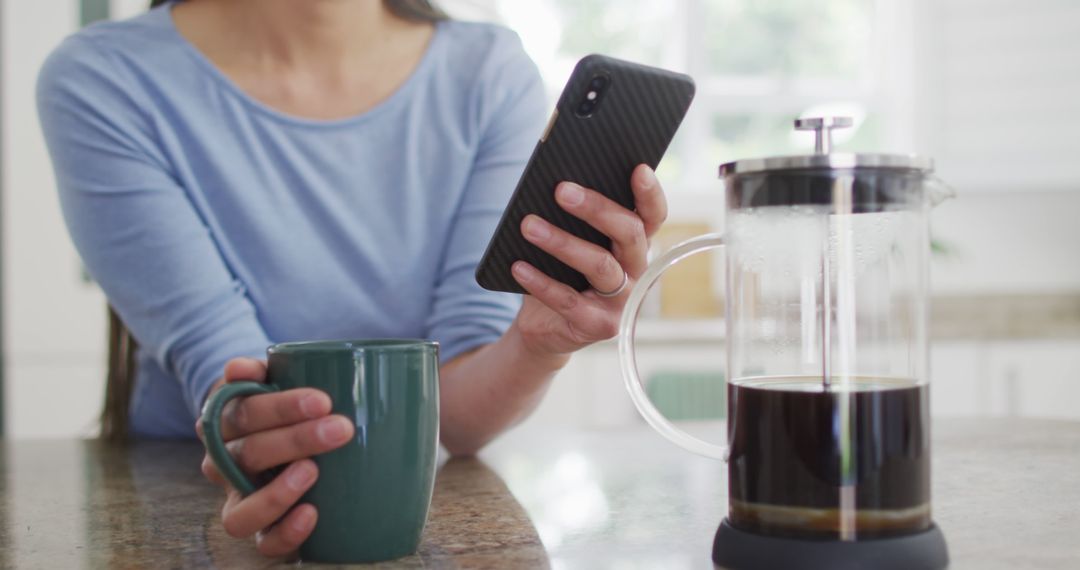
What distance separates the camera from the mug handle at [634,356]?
0.57 meters

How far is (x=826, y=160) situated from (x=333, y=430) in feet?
1.01

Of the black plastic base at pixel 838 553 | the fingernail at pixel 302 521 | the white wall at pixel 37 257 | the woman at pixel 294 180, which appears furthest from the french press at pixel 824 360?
the white wall at pixel 37 257

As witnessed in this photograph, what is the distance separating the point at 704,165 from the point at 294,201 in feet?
8.04

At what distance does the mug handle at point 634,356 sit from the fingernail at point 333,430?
0.17 meters

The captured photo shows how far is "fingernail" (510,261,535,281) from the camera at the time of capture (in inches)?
27.2

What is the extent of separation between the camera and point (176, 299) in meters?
0.96

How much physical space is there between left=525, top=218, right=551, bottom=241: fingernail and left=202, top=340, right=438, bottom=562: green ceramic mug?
12 cm

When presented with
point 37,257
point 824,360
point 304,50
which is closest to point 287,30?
point 304,50

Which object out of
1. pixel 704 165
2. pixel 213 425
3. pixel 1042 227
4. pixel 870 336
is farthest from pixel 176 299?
pixel 1042 227

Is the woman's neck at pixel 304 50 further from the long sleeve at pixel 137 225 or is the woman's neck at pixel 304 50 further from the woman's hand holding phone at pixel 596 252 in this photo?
the woman's hand holding phone at pixel 596 252

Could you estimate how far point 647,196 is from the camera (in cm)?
67

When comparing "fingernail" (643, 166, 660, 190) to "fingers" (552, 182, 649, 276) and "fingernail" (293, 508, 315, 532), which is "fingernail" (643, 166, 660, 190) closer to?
"fingers" (552, 182, 649, 276)

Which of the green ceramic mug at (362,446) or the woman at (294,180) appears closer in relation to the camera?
the green ceramic mug at (362,446)

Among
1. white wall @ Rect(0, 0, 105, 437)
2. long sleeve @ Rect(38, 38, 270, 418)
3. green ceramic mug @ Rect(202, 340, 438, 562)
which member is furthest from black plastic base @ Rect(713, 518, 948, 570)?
white wall @ Rect(0, 0, 105, 437)
